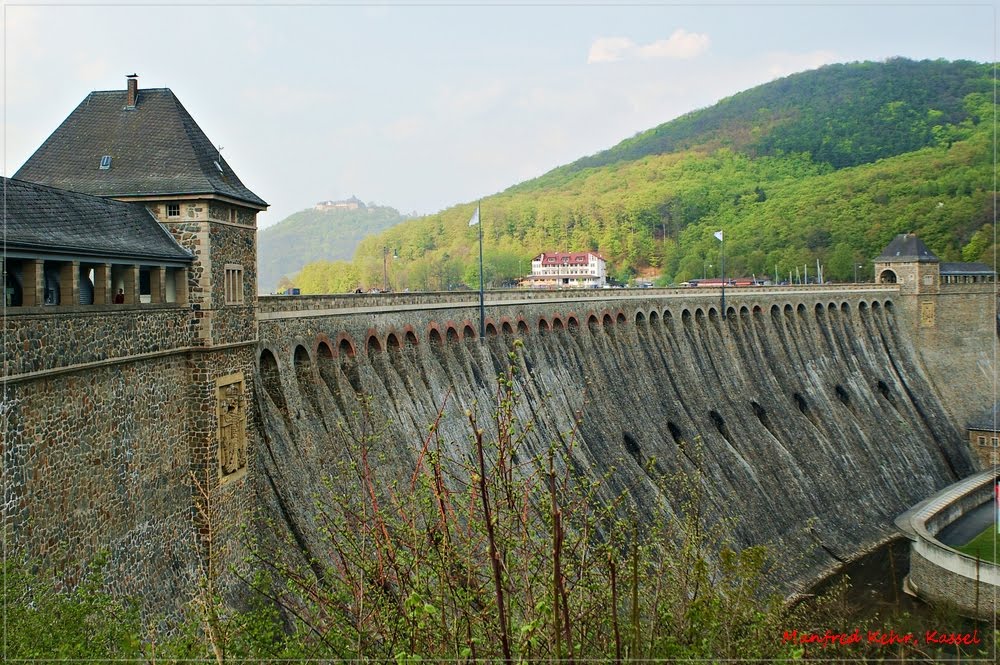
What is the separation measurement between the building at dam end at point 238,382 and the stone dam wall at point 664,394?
5.0 inches

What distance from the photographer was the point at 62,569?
657 inches

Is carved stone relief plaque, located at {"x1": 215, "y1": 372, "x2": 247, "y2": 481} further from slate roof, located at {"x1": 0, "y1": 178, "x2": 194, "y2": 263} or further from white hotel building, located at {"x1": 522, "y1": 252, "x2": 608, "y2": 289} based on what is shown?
white hotel building, located at {"x1": 522, "y1": 252, "x2": 608, "y2": 289}

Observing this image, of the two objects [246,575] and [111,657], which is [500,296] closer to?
[246,575]

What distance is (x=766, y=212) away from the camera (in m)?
147

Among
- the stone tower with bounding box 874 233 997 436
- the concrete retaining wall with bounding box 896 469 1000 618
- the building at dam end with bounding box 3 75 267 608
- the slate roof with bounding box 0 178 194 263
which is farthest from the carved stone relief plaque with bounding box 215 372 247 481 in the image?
the stone tower with bounding box 874 233 997 436

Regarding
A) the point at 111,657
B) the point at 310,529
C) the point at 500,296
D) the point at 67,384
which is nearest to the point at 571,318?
the point at 500,296

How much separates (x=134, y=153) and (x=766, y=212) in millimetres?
136500

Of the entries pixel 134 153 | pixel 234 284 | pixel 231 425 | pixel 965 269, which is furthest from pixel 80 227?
pixel 965 269

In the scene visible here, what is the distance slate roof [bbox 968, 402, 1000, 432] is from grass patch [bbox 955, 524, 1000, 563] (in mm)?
19442

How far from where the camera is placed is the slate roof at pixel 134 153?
2145cm

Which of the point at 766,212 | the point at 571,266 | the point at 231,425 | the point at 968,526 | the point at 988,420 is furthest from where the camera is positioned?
the point at 766,212

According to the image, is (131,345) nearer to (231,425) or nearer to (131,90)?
(231,425)

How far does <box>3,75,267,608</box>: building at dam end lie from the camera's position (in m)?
16.6

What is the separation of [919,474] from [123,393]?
176 feet
